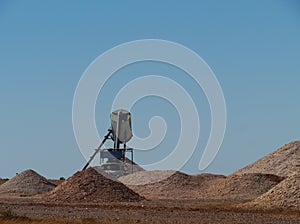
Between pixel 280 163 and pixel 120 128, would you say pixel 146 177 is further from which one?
pixel 280 163

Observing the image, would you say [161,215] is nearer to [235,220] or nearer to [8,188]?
[235,220]

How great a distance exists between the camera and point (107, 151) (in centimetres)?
7788

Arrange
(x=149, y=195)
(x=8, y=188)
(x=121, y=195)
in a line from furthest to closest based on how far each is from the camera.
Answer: (x=8, y=188), (x=149, y=195), (x=121, y=195)

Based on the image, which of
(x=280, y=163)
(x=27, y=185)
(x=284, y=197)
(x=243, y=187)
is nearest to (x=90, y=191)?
(x=243, y=187)

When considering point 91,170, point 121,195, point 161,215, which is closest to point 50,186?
point 91,170

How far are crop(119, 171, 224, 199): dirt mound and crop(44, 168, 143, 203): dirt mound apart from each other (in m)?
9.00

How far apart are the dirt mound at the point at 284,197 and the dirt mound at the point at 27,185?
31146 millimetres

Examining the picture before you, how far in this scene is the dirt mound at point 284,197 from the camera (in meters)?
42.6

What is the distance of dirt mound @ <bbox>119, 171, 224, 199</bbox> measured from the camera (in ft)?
209

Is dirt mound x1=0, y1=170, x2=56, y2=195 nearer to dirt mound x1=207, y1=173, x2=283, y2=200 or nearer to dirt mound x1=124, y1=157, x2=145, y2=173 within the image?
dirt mound x1=124, y1=157, x2=145, y2=173

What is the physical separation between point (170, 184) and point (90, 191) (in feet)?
55.6

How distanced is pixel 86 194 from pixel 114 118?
1009 inches

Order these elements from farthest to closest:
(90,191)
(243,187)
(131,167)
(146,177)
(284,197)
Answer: (131,167) → (146,177) → (243,187) → (90,191) → (284,197)

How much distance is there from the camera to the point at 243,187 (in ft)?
200
